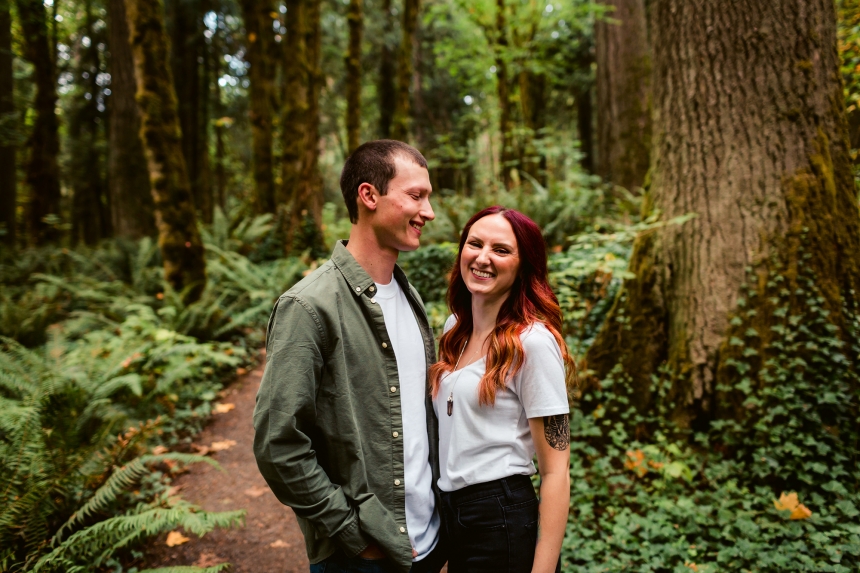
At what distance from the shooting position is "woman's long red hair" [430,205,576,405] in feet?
6.49

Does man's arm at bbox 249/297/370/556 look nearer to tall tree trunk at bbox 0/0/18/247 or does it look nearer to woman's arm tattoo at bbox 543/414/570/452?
woman's arm tattoo at bbox 543/414/570/452

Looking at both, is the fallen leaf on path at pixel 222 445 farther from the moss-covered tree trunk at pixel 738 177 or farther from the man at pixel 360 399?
the moss-covered tree trunk at pixel 738 177

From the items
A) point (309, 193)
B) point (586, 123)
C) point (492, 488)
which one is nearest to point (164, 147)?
point (309, 193)

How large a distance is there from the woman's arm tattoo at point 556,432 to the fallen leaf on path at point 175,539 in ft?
10.9

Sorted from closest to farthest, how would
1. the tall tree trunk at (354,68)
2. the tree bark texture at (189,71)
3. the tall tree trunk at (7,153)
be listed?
the tall tree trunk at (354,68) < the tall tree trunk at (7,153) < the tree bark texture at (189,71)

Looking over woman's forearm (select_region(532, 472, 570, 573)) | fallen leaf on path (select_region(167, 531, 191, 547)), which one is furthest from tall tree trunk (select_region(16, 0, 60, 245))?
woman's forearm (select_region(532, 472, 570, 573))

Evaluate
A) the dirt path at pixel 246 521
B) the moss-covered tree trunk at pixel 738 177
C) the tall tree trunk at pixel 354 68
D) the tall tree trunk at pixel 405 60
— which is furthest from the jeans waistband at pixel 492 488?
the tall tree trunk at pixel 405 60

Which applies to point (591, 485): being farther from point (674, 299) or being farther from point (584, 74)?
point (584, 74)

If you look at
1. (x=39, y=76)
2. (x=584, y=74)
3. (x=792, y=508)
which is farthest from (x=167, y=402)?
(x=584, y=74)

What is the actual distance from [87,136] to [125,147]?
10.4 meters

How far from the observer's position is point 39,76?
15.1 meters

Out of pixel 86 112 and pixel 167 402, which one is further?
pixel 86 112

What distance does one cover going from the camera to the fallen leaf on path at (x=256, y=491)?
472cm

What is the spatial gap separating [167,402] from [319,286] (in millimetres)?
4716
